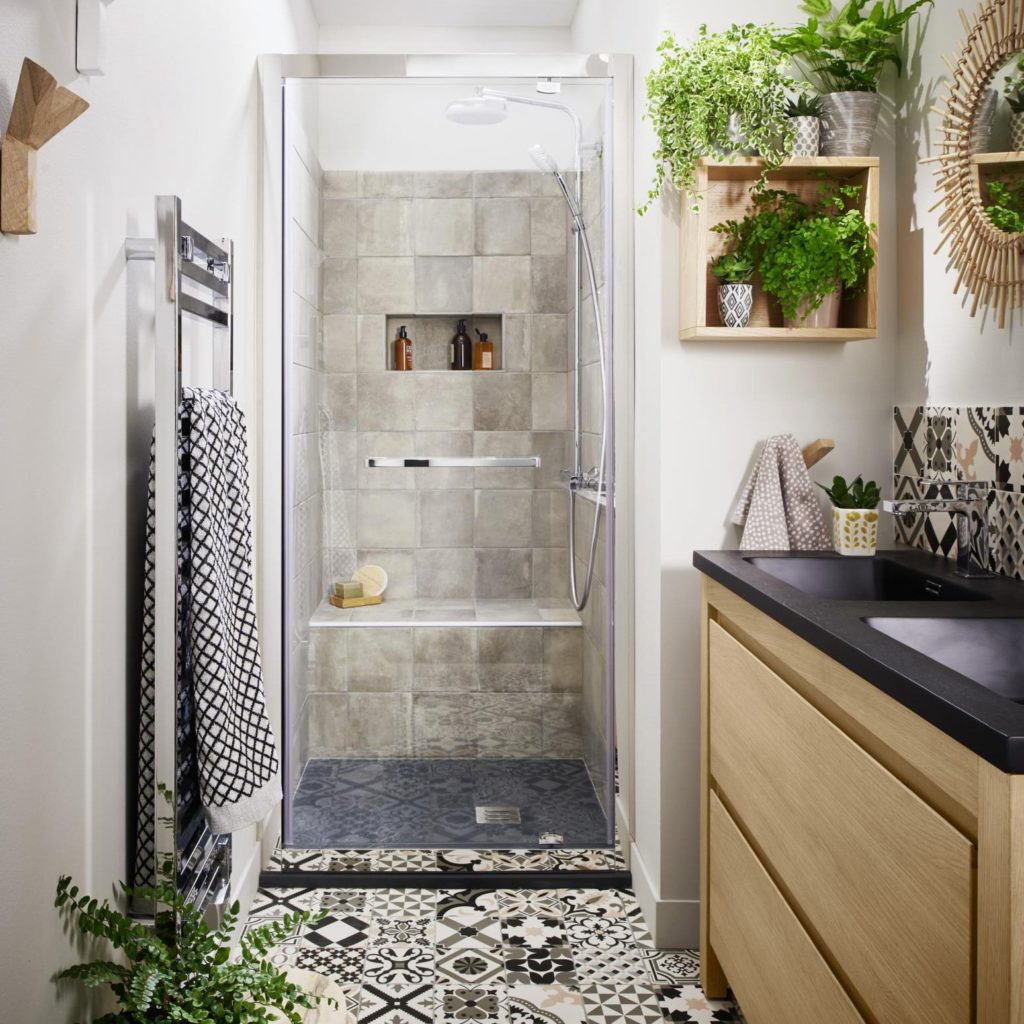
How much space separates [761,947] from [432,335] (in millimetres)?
1658

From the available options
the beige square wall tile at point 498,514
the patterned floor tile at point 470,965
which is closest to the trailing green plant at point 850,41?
the beige square wall tile at point 498,514

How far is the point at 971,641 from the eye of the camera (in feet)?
4.84

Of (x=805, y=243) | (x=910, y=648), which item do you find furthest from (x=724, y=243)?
(x=910, y=648)

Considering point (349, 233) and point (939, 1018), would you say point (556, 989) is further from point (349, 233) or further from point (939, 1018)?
point (349, 233)

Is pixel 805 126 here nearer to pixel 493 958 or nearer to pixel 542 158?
pixel 542 158

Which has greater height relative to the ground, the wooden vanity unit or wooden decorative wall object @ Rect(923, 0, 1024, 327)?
wooden decorative wall object @ Rect(923, 0, 1024, 327)

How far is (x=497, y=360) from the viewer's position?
2711 millimetres

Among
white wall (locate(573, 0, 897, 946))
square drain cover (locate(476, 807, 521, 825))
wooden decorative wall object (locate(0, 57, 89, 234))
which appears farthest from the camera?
square drain cover (locate(476, 807, 521, 825))

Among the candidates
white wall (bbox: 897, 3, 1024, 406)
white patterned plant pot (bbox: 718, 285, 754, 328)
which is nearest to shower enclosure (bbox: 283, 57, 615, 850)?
white patterned plant pot (bbox: 718, 285, 754, 328)

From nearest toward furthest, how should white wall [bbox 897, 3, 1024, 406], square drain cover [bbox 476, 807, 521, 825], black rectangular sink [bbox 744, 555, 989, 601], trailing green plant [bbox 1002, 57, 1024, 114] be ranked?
trailing green plant [bbox 1002, 57, 1024, 114] → white wall [bbox 897, 3, 1024, 406] → black rectangular sink [bbox 744, 555, 989, 601] → square drain cover [bbox 476, 807, 521, 825]

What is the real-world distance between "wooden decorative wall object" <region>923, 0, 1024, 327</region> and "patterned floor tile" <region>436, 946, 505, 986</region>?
1.70 m

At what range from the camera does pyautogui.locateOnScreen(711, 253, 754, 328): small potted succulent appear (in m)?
2.22

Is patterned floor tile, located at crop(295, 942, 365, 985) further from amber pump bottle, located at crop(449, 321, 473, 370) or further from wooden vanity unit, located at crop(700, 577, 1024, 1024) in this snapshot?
amber pump bottle, located at crop(449, 321, 473, 370)

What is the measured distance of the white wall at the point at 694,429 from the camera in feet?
7.65
